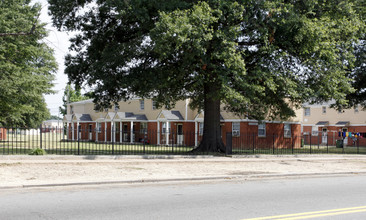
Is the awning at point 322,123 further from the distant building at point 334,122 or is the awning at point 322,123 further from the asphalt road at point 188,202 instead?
the asphalt road at point 188,202

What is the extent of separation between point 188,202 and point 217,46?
35.5 ft

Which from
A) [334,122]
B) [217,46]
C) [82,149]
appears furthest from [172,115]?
[334,122]

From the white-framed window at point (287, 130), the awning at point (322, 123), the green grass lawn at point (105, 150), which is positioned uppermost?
the awning at point (322, 123)

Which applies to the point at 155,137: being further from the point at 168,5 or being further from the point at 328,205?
the point at 328,205

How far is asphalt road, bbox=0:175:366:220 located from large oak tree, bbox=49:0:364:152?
744 cm

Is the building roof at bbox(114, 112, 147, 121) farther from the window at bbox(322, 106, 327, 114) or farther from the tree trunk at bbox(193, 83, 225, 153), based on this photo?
the window at bbox(322, 106, 327, 114)

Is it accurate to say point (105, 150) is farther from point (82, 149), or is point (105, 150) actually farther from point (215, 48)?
point (215, 48)

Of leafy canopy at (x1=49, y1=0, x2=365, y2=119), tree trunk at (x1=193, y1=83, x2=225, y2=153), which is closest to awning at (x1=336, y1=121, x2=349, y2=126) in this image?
leafy canopy at (x1=49, y1=0, x2=365, y2=119)

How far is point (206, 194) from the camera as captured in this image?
402 inches

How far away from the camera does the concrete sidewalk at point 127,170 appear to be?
12195 millimetres

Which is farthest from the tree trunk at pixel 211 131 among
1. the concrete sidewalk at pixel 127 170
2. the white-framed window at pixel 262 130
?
the white-framed window at pixel 262 130

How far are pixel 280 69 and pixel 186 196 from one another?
1349 cm

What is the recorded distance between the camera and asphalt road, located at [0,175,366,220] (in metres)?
7.58

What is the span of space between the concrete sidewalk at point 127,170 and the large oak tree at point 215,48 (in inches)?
139
